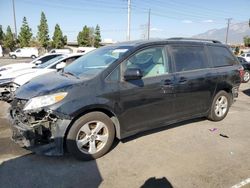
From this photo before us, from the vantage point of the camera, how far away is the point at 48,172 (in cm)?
377

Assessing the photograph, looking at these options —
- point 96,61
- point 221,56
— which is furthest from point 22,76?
point 221,56

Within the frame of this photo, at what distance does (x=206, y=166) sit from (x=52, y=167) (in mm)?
2245

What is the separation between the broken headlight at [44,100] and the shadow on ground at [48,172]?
2.83 ft

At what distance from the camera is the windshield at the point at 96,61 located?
4395 millimetres

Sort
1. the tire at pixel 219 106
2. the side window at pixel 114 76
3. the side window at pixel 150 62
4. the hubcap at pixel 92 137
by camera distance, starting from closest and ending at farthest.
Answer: the hubcap at pixel 92 137
the side window at pixel 114 76
the side window at pixel 150 62
the tire at pixel 219 106

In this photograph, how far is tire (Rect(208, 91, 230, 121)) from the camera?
19.5 ft

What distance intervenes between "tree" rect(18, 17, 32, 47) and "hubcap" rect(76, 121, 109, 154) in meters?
54.6

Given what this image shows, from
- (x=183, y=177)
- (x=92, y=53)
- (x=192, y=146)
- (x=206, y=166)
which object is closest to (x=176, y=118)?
(x=192, y=146)

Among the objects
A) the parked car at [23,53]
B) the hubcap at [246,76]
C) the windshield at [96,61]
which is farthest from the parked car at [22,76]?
the parked car at [23,53]

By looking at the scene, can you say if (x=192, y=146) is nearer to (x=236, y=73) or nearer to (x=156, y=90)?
(x=156, y=90)

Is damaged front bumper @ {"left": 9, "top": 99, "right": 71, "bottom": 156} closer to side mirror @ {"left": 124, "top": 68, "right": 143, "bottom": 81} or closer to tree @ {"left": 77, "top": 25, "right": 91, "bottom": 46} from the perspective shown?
side mirror @ {"left": 124, "top": 68, "right": 143, "bottom": 81}

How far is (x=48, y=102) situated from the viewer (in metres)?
3.79

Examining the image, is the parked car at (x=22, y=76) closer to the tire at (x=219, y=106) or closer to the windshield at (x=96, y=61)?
the windshield at (x=96, y=61)

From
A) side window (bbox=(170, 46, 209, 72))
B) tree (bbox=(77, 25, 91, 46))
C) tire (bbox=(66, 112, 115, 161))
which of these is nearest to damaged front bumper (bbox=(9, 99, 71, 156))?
tire (bbox=(66, 112, 115, 161))
